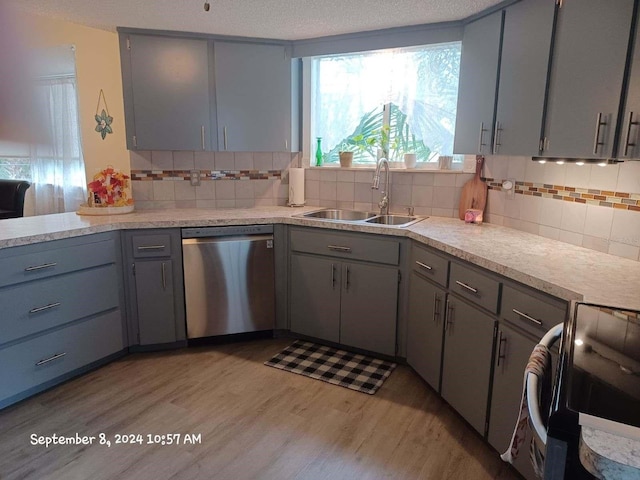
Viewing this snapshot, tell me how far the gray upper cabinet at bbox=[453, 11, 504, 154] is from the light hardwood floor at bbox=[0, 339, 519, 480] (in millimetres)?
1446

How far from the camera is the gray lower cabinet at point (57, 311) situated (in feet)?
7.05

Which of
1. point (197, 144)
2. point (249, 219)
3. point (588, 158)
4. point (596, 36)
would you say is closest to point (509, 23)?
point (596, 36)

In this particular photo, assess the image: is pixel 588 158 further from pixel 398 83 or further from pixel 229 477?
pixel 229 477

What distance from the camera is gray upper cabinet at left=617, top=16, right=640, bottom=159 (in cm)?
153

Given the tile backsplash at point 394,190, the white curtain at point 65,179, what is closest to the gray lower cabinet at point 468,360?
the tile backsplash at point 394,190

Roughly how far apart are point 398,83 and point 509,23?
1050 mm

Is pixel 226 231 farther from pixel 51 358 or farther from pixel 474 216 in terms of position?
pixel 474 216

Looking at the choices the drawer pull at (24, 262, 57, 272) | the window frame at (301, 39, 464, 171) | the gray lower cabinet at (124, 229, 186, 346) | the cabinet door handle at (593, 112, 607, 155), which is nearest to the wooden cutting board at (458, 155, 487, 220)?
the window frame at (301, 39, 464, 171)

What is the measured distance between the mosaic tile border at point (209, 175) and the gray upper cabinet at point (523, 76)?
1.77m

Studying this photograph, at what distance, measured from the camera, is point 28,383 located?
88.5 inches

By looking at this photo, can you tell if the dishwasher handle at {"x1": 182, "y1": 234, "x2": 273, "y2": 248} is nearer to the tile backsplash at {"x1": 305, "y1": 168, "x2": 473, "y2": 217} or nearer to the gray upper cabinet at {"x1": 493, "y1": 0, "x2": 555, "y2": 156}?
the tile backsplash at {"x1": 305, "y1": 168, "x2": 473, "y2": 217}

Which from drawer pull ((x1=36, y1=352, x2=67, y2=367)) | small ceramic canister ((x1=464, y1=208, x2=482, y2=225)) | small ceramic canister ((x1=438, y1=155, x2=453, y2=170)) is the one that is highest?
small ceramic canister ((x1=438, y1=155, x2=453, y2=170))

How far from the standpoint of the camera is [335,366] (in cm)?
268

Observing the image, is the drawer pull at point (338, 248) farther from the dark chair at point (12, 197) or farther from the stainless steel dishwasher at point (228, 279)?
the dark chair at point (12, 197)
